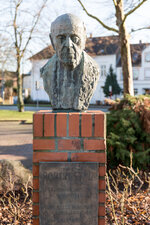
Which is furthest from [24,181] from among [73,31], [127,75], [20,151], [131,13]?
[131,13]

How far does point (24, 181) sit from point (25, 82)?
155 feet

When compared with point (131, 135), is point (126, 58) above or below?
above

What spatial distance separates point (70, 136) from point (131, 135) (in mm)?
3128

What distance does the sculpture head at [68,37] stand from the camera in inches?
87.4

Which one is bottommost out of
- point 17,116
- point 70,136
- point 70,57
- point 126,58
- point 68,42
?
point 17,116

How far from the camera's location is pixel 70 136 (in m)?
2.06

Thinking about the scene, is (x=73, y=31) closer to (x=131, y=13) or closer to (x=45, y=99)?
(x=131, y=13)

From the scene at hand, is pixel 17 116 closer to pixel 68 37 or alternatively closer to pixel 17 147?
pixel 17 147

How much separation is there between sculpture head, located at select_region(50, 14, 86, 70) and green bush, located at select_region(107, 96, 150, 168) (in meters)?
2.89

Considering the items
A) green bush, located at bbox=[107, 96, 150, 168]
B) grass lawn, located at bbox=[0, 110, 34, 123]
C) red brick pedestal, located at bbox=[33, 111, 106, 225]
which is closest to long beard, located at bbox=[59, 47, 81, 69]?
red brick pedestal, located at bbox=[33, 111, 106, 225]

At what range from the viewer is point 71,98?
8.27 feet

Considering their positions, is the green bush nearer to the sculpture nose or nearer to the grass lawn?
the sculpture nose

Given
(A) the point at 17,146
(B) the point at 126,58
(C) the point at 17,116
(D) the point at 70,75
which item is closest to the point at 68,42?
(D) the point at 70,75

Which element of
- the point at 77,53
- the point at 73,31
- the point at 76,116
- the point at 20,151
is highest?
the point at 73,31
